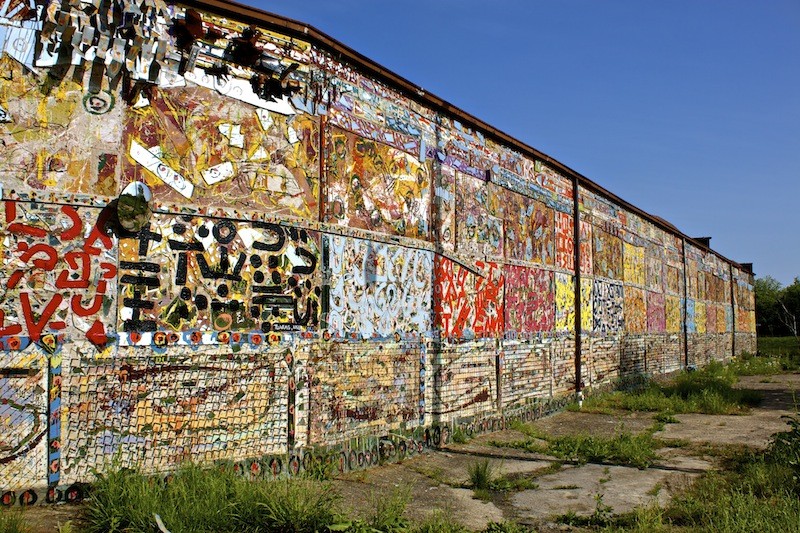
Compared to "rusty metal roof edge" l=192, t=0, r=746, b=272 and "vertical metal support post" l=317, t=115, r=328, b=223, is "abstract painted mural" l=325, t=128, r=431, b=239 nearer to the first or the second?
"vertical metal support post" l=317, t=115, r=328, b=223

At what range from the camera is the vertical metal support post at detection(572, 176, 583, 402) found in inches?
569

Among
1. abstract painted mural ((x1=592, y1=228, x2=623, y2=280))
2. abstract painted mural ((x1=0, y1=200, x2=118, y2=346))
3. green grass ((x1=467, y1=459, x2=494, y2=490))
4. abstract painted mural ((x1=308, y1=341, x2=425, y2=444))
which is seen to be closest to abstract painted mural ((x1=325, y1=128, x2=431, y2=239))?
abstract painted mural ((x1=308, y1=341, x2=425, y2=444))

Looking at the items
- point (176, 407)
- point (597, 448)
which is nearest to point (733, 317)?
point (597, 448)

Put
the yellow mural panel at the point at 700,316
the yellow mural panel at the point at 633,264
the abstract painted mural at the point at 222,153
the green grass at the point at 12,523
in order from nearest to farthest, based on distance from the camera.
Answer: the green grass at the point at 12,523 < the abstract painted mural at the point at 222,153 < the yellow mural panel at the point at 633,264 < the yellow mural panel at the point at 700,316

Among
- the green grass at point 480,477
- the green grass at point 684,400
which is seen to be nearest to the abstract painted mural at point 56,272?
the green grass at point 480,477

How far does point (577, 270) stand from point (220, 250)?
9946 mm

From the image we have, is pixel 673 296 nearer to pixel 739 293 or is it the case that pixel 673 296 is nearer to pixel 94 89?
pixel 739 293

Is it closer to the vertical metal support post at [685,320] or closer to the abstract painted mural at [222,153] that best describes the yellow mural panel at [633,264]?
the vertical metal support post at [685,320]

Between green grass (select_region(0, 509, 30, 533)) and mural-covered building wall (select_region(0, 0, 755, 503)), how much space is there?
1.82ft

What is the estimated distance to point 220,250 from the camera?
689 cm

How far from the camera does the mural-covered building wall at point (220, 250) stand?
19.3 feet

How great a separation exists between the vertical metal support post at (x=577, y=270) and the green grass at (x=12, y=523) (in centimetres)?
1152

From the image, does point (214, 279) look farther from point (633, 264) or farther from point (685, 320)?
point (685, 320)

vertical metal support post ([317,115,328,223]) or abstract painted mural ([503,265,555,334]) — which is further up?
vertical metal support post ([317,115,328,223])
